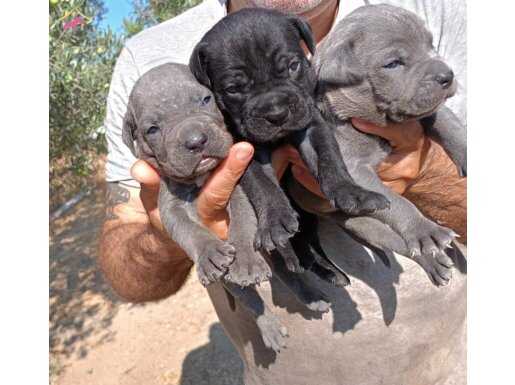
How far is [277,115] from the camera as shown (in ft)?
6.91

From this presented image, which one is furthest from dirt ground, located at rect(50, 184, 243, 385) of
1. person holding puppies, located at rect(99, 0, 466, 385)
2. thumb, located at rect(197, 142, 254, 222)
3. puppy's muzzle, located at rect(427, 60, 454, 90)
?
puppy's muzzle, located at rect(427, 60, 454, 90)

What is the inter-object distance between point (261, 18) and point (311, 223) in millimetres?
1009

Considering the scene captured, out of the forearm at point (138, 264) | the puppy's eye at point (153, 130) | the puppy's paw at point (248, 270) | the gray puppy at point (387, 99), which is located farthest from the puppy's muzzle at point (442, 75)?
the forearm at point (138, 264)

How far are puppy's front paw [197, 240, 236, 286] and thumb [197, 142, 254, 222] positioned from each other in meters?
0.23

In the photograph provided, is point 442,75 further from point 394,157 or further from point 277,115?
point 277,115

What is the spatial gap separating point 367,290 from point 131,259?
1.47 metres

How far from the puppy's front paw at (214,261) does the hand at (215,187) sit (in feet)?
0.78

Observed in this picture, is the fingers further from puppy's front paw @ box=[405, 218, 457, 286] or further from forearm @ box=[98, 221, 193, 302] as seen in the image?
puppy's front paw @ box=[405, 218, 457, 286]

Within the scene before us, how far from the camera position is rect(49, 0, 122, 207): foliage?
5.10 m

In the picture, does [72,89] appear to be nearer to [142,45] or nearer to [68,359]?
[142,45]

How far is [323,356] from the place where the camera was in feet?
9.55

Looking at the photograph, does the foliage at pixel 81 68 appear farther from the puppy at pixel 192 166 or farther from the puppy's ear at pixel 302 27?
the puppy's ear at pixel 302 27

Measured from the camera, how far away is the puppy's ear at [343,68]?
2361 millimetres

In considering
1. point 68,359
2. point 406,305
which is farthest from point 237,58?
point 68,359
